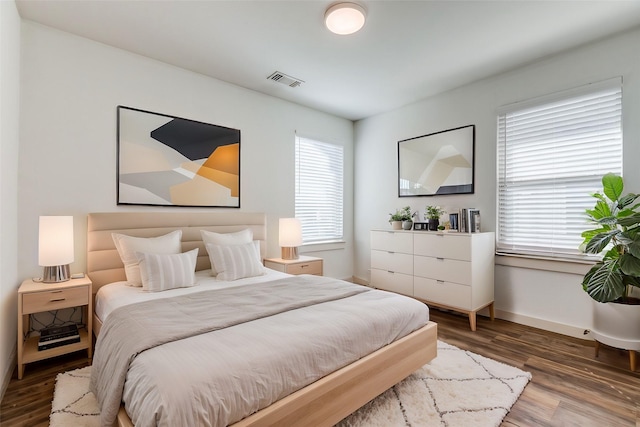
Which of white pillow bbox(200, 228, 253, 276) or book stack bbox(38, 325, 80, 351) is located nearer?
book stack bbox(38, 325, 80, 351)

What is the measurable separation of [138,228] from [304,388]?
231cm

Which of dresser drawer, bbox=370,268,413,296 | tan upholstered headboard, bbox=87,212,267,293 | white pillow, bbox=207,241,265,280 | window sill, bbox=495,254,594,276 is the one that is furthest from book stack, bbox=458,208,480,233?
tan upholstered headboard, bbox=87,212,267,293

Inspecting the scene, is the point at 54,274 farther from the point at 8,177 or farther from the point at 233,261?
the point at 233,261

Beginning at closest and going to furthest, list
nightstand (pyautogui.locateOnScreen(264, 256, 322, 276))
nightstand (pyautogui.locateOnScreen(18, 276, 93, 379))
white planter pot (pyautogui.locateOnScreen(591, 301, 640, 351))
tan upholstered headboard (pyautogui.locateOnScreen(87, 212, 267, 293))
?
nightstand (pyautogui.locateOnScreen(18, 276, 93, 379))
white planter pot (pyautogui.locateOnScreen(591, 301, 640, 351))
tan upholstered headboard (pyautogui.locateOnScreen(87, 212, 267, 293))
nightstand (pyautogui.locateOnScreen(264, 256, 322, 276))

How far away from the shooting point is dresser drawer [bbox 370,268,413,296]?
366 centimetres

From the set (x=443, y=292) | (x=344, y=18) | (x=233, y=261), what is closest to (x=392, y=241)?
(x=443, y=292)

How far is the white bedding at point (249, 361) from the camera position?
1127 mm

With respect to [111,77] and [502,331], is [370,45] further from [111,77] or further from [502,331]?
[502,331]

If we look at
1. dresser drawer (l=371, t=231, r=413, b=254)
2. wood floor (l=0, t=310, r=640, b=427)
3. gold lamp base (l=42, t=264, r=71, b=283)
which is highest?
dresser drawer (l=371, t=231, r=413, b=254)

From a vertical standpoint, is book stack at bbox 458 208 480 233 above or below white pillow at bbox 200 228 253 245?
above

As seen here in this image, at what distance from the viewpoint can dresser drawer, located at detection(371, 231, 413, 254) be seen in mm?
3652

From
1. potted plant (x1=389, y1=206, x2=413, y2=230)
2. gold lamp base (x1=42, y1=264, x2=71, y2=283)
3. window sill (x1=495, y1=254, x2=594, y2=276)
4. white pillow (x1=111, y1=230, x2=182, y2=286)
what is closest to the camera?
gold lamp base (x1=42, y1=264, x2=71, y2=283)

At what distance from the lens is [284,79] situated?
137 inches

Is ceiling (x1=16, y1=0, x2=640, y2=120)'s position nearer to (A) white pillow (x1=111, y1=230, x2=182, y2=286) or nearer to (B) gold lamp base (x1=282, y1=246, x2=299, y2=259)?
(A) white pillow (x1=111, y1=230, x2=182, y2=286)
